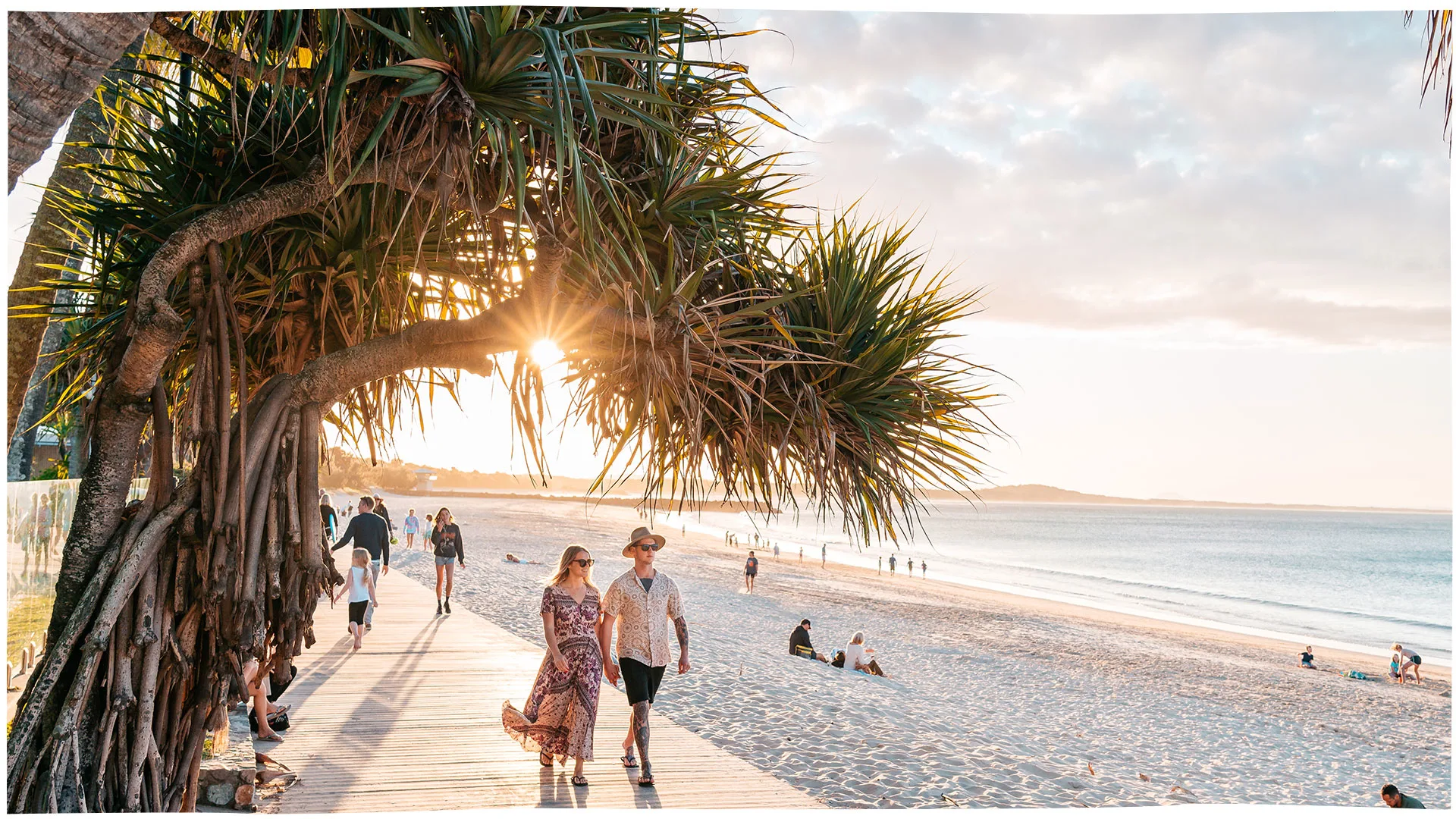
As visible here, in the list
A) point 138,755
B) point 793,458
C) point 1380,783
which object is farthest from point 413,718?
point 1380,783

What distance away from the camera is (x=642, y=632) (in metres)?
5.09

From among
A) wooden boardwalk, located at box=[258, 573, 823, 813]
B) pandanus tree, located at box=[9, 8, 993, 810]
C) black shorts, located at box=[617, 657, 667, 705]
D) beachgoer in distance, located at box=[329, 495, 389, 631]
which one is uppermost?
pandanus tree, located at box=[9, 8, 993, 810]

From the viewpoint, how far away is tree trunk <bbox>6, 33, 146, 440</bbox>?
506 centimetres

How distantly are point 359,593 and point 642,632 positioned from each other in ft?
14.9

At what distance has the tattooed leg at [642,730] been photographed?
15.9ft

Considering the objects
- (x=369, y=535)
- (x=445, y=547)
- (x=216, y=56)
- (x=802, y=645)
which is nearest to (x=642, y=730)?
(x=216, y=56)

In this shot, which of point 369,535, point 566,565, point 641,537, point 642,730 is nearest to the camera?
point 642,730

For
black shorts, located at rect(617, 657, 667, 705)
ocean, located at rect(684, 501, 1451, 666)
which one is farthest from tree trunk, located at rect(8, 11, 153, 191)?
ocean, located at rect(684, 501, 1451, 666)

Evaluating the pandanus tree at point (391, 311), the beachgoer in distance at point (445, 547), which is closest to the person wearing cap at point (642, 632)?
the pandanus tree at point (391, 311)

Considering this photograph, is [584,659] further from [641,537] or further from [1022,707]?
[1022,707]

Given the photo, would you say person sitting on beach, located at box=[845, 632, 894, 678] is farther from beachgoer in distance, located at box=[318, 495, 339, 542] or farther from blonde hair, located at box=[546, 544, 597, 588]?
blonde hair, located at box=[546, 544, 597, 588]

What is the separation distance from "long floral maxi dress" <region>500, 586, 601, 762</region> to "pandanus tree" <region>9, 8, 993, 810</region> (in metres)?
0.85

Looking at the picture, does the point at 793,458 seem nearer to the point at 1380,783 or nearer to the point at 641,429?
the point at 641,429

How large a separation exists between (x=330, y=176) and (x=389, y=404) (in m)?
2.76
